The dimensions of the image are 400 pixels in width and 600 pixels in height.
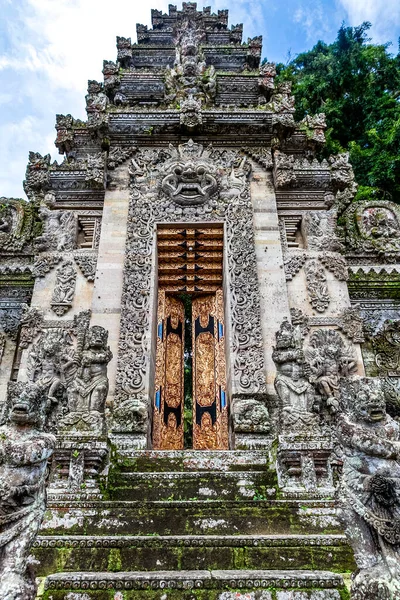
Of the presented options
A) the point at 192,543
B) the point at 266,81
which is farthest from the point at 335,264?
the point at 192,543

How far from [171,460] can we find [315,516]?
231 cm

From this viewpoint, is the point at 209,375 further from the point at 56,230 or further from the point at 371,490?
the point at 371,490

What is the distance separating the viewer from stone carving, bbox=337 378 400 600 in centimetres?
354

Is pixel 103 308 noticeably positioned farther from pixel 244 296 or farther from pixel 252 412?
pixel 252 412

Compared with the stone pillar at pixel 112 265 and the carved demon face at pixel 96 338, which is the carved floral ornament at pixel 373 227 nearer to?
the stone pillar at pixel 112 265

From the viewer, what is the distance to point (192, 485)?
606 centimetres

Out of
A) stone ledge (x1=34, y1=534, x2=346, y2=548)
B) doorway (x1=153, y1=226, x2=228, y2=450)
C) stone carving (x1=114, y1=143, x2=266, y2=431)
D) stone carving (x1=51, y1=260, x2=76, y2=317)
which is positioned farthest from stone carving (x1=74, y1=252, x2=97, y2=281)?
stone ledge (x1=34, y1=534, x2=346, y2=548)

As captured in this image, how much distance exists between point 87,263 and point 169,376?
3013mm

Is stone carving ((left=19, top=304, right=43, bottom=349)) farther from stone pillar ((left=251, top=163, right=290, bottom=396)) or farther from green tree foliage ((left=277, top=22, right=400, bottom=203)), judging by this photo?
green tree foliage ((left=277, top=22, right=400, bottom=203))

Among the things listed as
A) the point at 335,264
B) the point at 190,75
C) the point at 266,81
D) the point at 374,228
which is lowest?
the point at 335,264

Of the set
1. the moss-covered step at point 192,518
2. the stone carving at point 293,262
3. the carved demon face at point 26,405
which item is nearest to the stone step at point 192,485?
the moss-covered step at point 192,518

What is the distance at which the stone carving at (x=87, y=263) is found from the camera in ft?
32.6

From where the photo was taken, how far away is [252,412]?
26.6 ft

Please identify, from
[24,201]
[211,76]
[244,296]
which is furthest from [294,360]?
[211,76]
